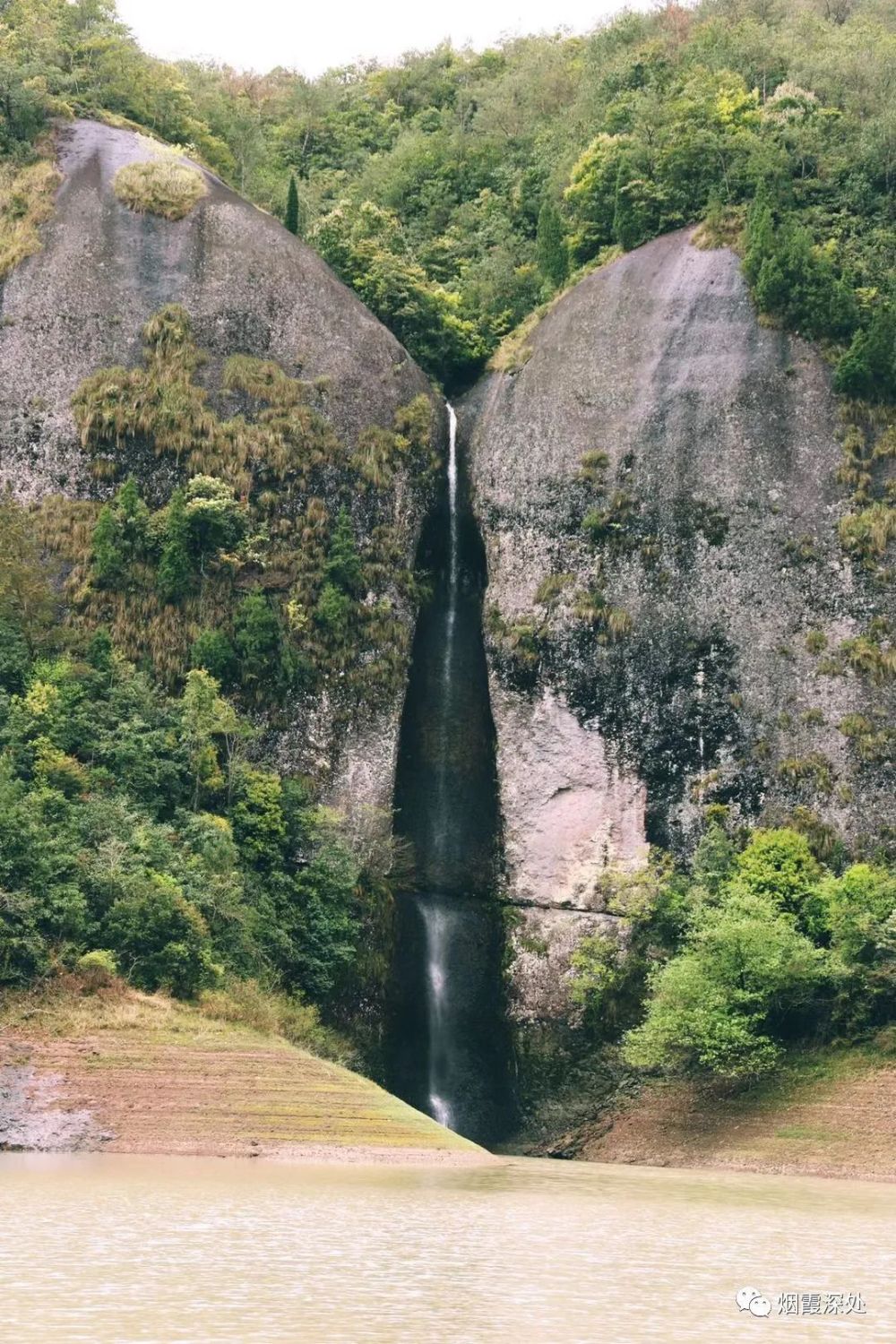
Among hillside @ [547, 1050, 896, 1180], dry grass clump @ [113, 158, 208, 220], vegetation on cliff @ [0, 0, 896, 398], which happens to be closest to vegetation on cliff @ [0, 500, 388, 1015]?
hillside @ [547, 1050, 896, 1180]

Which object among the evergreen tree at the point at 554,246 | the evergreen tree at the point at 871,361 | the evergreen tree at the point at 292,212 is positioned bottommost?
the evergreen tree at the point at 871,361

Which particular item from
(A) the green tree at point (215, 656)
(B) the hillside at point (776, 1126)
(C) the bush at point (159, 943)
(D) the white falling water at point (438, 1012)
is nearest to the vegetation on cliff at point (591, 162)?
(A) the green tree at point (215, 656)

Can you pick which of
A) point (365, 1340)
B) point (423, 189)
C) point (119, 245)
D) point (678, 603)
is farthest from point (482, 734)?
point (365, 1340)

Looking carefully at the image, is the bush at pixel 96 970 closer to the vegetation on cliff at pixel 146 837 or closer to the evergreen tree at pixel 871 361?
the vegetation on cliff at pixel 146 837

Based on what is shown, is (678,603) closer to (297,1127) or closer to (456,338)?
(456,338)

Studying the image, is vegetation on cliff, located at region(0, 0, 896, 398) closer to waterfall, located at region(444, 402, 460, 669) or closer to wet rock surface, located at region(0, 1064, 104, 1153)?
waterfall, located at region(444, 402, 460, 669)

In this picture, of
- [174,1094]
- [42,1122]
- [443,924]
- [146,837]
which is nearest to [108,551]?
[146,837]
